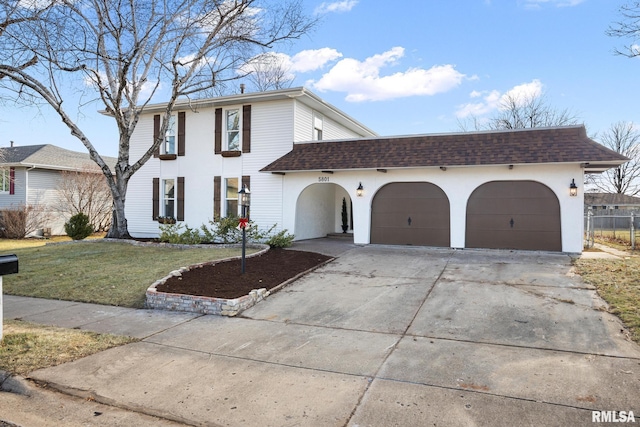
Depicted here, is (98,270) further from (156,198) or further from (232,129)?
(232,129)

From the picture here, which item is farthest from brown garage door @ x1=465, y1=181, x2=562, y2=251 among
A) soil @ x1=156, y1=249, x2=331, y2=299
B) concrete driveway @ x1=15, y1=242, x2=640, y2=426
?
soil @ x1=156, y1=249, x2=331, y2=299

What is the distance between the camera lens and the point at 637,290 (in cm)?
693

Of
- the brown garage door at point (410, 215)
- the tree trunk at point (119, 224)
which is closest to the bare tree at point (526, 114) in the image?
the brown garage door at point (410, 215)

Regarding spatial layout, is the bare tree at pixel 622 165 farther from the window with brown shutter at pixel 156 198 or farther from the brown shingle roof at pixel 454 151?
the window with brown shutter at pixel 156 198

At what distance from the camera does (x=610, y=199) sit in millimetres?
35375

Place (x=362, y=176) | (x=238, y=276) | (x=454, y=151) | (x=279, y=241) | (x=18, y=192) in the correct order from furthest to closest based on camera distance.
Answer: (x=18, y=192), (x=362, y=176), (x=279, y=241), (x=454, y=151), (x=238, y=276)

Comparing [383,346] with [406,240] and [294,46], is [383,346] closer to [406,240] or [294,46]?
[406,240]

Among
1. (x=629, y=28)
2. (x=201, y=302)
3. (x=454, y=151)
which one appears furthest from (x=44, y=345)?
(x=629, y=28)

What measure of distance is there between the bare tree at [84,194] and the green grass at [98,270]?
382 inches

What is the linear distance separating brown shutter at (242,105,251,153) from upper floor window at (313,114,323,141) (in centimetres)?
265

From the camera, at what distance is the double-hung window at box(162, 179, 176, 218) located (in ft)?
54.6

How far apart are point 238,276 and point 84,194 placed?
1818cm

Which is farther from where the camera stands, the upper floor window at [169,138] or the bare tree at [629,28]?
the upper floor window at [169,138]

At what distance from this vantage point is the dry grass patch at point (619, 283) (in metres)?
5.66
